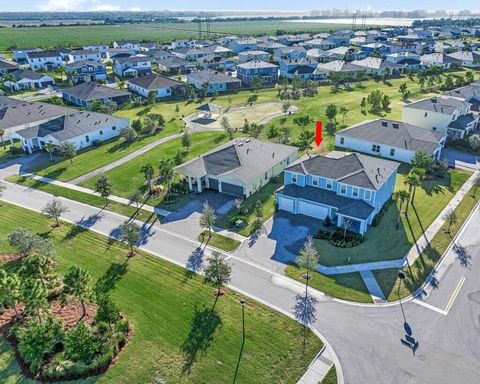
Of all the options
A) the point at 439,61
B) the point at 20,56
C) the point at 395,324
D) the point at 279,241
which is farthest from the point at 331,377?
the point at 20,56

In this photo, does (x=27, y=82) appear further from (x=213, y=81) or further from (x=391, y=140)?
(x=391, y=140)

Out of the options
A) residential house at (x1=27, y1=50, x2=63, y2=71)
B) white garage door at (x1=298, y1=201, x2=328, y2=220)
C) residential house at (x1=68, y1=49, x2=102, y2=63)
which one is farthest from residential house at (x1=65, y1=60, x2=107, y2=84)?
white garage door at (x1=298, y1=201, x2=328, y2=220)

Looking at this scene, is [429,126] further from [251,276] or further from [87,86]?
[87,86]

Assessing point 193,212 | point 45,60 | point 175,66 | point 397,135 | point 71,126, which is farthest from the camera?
point 45,60

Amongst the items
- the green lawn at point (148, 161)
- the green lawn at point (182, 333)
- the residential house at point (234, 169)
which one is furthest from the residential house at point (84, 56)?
the green lawn at point (182, 333)

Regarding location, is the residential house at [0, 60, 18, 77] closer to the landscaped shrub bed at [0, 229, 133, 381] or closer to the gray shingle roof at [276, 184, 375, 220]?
the landscaped shrub bed at [0, 229, 133, 381]

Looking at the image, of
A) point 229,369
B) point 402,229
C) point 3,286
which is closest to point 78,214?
point 3,286
